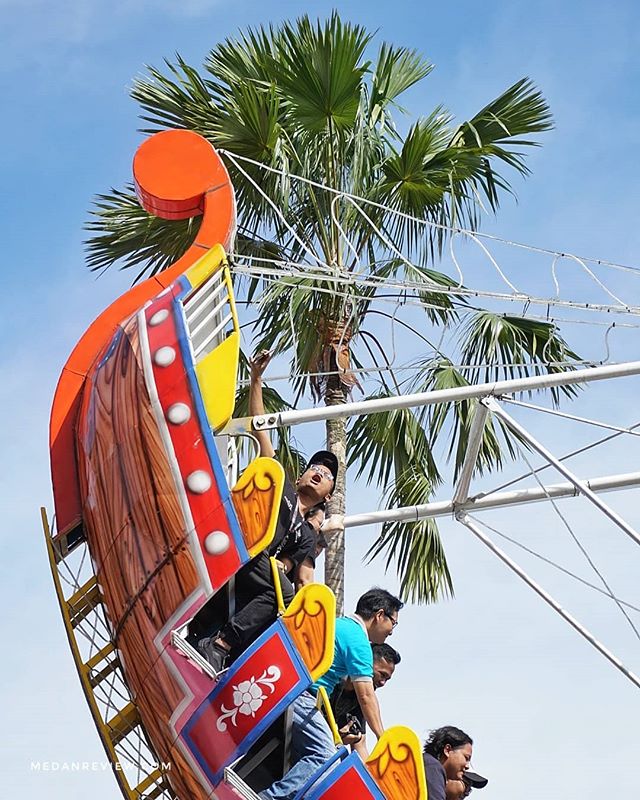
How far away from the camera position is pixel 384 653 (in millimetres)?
6738

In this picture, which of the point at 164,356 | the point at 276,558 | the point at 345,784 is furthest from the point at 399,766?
the point at 164,356

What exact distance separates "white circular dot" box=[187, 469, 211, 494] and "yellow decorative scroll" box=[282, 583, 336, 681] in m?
0.65

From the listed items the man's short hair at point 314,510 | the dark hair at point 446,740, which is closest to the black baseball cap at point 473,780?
the dark hair at point 446,740

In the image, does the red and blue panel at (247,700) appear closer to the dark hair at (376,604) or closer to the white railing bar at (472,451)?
the dark hair at (376,604)

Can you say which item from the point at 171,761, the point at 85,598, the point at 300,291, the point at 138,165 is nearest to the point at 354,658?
the point at 171,761

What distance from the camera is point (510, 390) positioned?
7.56 metres

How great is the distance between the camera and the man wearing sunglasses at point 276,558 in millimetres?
6469

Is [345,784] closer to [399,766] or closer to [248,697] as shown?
[399,766]

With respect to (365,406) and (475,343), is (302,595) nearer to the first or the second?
(365,406)

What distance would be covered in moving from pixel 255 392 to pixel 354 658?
145 cm

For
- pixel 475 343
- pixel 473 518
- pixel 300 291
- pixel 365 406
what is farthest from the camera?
pixel 475 343

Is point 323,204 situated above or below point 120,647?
above

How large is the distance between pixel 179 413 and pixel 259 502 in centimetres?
56

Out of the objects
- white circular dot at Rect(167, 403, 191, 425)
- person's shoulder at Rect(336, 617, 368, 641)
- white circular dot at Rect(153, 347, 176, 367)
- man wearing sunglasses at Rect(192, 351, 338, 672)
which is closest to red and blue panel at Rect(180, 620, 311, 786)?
man wearing sunglasses at Rect(192, 351, 338, 672)
